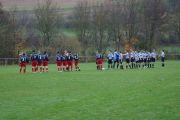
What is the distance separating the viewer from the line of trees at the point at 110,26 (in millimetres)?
81312

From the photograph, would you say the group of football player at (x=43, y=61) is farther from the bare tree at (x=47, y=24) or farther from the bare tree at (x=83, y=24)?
the bare tree at (x=83, y=24)

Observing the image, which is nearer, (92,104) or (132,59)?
(92,104)

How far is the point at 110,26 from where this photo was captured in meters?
88.1

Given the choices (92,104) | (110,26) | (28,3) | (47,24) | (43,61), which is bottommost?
(92,104)

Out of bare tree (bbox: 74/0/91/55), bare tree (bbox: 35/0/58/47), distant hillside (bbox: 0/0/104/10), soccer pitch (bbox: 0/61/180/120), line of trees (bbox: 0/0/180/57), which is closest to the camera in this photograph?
soccer pitch (bbox: 0/61/180/120)

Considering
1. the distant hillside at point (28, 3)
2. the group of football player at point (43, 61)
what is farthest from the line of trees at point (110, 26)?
the group of football player at point (43, 61)

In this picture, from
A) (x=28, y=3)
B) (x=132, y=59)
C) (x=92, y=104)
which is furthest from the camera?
(x=28, y=3)

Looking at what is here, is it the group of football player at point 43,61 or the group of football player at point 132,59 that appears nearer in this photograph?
the group of football player at point 43,61

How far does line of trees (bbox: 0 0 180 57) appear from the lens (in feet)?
267

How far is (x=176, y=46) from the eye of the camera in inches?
3551

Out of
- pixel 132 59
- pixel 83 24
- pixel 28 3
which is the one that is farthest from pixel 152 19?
pixel 132 59

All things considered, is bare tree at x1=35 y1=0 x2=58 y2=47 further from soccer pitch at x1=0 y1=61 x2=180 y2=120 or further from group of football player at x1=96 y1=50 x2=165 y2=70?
soccer pitch at x1=0 y1=61 x2=180 y2=120

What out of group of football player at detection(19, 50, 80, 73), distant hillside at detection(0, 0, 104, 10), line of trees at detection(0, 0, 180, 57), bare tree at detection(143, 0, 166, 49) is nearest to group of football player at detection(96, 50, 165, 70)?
group of football player at detection(19, 50, 80, 73)

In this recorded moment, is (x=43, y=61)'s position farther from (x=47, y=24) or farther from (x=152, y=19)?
Answer: (x=152, y=19)
